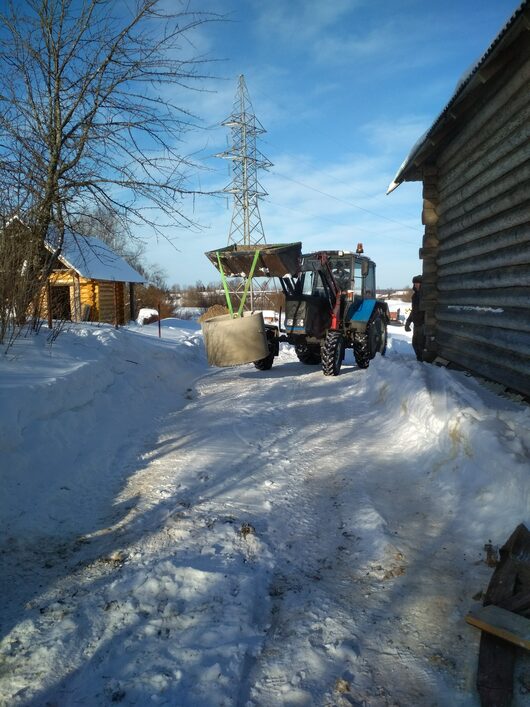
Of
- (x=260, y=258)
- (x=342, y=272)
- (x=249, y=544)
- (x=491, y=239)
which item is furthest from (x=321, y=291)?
(x=249, y=544)

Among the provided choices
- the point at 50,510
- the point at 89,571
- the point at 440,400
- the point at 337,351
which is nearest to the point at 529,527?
the point at 440,400

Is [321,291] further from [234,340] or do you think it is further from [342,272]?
[234,340]

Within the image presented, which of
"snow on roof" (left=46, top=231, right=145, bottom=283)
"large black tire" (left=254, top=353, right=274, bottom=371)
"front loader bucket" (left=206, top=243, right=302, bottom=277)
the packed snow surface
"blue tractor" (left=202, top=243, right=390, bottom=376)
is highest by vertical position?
"snow on roof" (left=46, top=231, right=145, bottom=283)

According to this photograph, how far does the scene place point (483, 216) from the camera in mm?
5898

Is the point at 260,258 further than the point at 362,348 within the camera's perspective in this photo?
No

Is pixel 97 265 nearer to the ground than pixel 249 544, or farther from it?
farther from it

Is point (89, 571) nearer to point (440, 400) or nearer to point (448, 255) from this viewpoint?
point (440, 400)

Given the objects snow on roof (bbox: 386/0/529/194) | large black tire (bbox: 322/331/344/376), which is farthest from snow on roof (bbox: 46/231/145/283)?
snow on roof (bbox: 386/0/529/194)

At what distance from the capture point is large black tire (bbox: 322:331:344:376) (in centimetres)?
936

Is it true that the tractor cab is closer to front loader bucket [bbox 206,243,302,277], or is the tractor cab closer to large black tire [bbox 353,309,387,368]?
large black tire [bbox 353,309,387,368]

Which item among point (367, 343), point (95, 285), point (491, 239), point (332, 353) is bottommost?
point (332, 353)

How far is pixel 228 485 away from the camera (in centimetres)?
407

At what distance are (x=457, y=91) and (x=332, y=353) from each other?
5.14m

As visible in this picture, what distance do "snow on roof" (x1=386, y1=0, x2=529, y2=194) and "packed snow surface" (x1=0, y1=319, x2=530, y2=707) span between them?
313 centimetres
